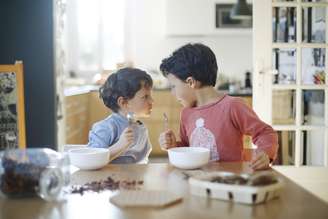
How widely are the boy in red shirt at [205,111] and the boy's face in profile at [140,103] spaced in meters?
0.13

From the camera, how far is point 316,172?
3367 millimetres

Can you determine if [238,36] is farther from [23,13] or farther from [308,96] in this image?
[23,13]

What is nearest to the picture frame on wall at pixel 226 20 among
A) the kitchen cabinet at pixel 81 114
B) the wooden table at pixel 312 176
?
the kitchen cabinet at pixel 81 114

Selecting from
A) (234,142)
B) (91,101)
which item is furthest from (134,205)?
(91,101)

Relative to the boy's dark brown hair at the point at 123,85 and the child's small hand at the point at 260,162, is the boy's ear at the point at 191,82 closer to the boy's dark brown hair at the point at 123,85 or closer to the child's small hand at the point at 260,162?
the boy's dark brown hair at the point at 123,85

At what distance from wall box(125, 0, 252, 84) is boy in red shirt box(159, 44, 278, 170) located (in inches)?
188

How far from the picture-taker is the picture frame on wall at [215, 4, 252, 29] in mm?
6203

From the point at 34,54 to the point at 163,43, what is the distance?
153 inches

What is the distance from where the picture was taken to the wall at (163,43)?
6.49m

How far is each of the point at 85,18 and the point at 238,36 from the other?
203 cm

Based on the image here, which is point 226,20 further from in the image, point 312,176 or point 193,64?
point 193,64

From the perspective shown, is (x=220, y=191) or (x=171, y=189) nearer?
(x=220, y=191)

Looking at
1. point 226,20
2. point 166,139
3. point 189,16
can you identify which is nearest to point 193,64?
point 166,139

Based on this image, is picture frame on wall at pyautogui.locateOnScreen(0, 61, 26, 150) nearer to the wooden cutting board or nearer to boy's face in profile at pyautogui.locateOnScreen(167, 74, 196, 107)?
boy's face in profile at pyautogui.locateOnScreen(167, 74, 196, 107)
